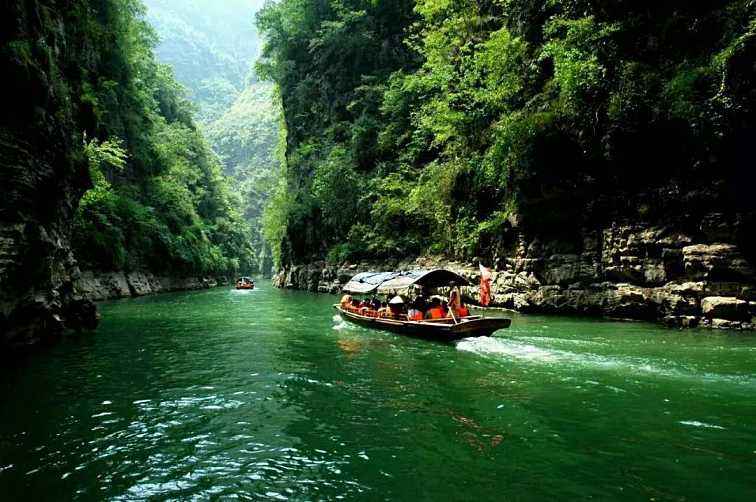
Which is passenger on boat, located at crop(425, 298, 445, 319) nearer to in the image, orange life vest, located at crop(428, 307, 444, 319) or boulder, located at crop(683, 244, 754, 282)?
orange life vest, located at crop(428, 307, 444, 319)

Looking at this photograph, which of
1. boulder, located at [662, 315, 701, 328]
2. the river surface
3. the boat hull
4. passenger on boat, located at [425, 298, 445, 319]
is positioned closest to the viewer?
the river surface

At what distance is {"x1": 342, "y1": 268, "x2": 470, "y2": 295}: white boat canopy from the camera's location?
15.4 meters

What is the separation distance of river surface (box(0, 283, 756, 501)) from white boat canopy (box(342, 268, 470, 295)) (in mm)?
3393

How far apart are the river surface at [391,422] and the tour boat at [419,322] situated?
1.80ft

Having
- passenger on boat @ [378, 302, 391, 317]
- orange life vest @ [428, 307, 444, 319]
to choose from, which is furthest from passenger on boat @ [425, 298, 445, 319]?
passenger on boat @ [378, 302, 391, 317]

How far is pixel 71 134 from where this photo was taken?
46.8 feet

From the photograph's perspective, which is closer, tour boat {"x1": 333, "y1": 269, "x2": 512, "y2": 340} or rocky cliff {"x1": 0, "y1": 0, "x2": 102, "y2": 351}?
rocky cliff {"x1": 0, "y1": 0, "x2": 102, "y2": 351}

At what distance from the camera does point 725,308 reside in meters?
13.0

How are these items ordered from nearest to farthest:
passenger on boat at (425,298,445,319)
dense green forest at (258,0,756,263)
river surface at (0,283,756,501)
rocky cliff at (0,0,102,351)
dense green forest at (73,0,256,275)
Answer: river surface at (0,283,756,501), rocky cliff at (0,0,102,351), dense green forest at (258,0,756,263), passenger on boat at (425,298,445,319), dense green forest at (73,0,256,275)

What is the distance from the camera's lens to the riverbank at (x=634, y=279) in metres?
13.0

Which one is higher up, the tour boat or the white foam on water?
the tour boat

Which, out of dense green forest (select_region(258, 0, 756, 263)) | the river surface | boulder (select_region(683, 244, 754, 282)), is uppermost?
dense green forest (select_region(258, 0, 756, 263))

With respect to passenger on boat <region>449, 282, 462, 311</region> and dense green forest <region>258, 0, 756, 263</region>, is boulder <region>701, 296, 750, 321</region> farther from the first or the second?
passenger on boat <region>449, 282, 462, 311</region>

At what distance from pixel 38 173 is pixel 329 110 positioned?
33.0m
